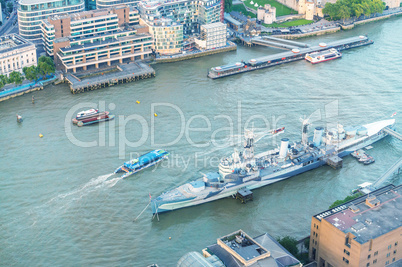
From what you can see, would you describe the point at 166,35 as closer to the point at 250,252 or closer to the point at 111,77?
the point at 111,77

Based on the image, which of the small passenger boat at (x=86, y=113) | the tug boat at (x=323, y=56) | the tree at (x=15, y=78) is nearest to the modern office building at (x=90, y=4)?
the tree at (x=15, y=78)

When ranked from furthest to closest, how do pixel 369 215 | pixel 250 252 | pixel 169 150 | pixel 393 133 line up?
pixel 393 133
pixel 169 150
pixel 369 215
pixel 250 252

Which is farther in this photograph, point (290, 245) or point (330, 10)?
point (330, 10)

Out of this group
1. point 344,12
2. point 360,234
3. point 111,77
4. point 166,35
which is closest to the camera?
point 360,234

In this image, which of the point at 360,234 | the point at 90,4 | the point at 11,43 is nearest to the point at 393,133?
the point at 360,234

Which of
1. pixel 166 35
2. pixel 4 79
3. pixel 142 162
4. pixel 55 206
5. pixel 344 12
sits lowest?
pixel 55 206

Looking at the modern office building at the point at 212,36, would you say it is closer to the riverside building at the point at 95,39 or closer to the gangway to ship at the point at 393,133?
the riverside building at the point at 95,39
